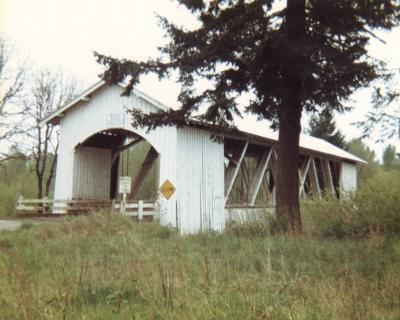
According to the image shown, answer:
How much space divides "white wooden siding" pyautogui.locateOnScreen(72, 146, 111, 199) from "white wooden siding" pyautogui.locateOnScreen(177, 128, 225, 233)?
527 cm

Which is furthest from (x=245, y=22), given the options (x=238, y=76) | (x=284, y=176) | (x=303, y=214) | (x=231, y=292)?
(x=231, y=292)

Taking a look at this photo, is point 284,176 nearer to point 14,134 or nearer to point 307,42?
point 307,42

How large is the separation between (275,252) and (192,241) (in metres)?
2.24

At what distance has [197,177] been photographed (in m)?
15.8

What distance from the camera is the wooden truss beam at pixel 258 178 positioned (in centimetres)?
1867

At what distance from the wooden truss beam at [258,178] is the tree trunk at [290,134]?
8108 millimetres

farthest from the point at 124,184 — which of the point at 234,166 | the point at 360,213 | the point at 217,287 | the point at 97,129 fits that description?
the point at 217,287

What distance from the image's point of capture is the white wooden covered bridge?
49.7ft

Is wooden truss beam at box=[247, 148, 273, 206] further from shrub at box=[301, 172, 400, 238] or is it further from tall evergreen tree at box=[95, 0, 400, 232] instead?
tall evergreen tree at box=[95, 0, 400, 232]

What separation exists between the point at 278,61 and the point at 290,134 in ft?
5.93

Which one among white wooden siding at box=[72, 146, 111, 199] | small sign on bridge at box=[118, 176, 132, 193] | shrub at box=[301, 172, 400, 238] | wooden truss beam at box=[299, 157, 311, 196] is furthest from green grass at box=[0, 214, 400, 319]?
wooden truss beam at box=[299, 157, 311, 196]

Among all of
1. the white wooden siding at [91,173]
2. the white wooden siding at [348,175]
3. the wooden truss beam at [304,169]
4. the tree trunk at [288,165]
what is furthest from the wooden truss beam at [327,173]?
the tree trunk at [288,165]

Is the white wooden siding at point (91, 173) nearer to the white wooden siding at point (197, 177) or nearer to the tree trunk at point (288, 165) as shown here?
the white wooden siding at point (197, 177)

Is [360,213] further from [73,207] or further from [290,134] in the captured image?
[73,207]
